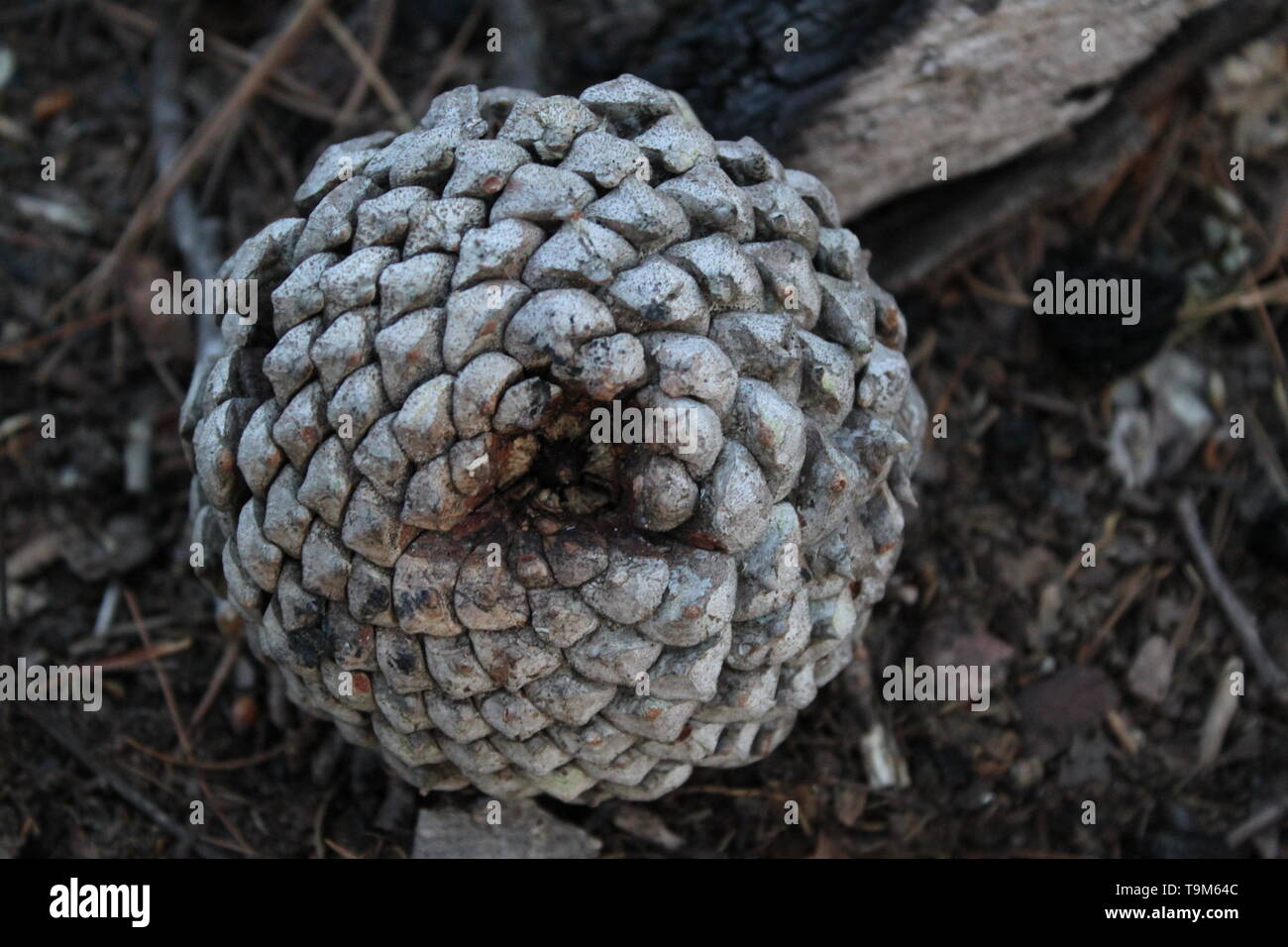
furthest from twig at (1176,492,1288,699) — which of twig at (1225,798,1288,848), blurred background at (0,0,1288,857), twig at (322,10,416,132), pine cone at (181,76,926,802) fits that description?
twig at (322,10,416,132)

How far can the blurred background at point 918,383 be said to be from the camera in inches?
74.3

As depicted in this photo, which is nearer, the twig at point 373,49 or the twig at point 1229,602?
the twig at point 1229,602

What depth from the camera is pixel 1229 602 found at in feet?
6.87

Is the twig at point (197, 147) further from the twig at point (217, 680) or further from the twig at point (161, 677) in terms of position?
the twig at point (217, 680)

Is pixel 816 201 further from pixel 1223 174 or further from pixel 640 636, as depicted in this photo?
pixel 1223 174

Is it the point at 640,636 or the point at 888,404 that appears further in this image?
the point at 888,404

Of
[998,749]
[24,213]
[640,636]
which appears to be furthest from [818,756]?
[24,213]

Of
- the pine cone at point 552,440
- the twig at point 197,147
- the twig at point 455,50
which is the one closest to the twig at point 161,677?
the pine cone at point 552,440

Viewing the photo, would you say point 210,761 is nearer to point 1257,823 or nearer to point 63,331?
→ point 63,331

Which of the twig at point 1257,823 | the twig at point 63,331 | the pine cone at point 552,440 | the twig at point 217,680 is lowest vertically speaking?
the twig at point 1257,823

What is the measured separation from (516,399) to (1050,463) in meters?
1.18

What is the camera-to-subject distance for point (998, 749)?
6.41 feet

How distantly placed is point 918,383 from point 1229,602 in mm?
641

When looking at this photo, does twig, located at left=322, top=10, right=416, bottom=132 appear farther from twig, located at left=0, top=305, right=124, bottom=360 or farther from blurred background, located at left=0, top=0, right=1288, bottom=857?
twig, located at left=0, top=305, right=124, bottom=360
